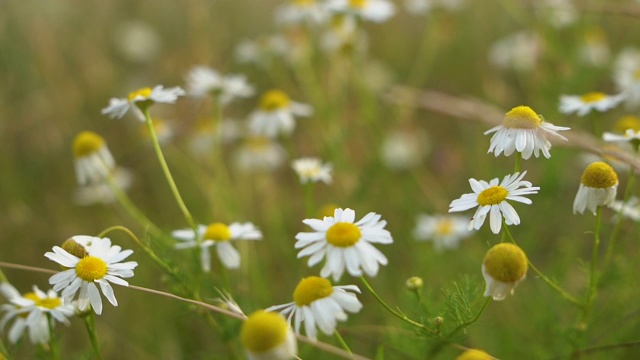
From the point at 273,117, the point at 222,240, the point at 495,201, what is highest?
the point at 273,117

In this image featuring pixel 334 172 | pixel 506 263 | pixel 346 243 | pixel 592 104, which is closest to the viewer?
pixel 506 263

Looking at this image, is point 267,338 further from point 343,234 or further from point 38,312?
point 38,312

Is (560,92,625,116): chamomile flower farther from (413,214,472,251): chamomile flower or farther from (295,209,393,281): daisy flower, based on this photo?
(295,209,393,281): daisy flower

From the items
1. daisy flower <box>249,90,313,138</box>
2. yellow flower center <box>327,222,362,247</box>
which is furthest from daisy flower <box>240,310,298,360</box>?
daisy flower <box>249,90,313,138</box>

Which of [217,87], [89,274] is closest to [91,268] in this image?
[89,274]

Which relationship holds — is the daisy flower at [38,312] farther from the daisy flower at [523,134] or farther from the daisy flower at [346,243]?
the daisy flower at [523,134]

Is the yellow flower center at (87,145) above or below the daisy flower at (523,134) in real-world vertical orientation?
above

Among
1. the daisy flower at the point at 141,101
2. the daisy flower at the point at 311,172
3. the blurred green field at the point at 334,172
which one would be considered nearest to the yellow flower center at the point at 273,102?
the blurred green field at the point at 334,172
